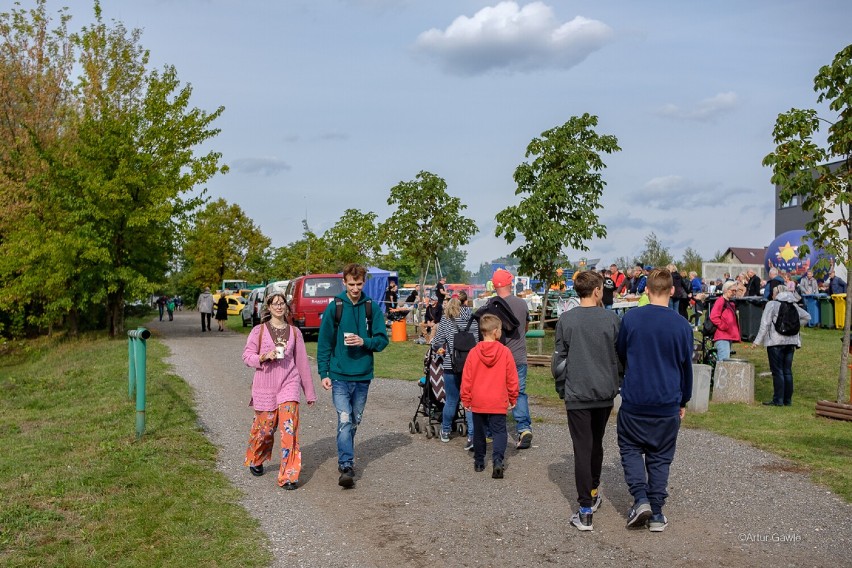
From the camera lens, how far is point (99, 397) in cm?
1449

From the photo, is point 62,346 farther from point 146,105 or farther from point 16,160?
point 146,105

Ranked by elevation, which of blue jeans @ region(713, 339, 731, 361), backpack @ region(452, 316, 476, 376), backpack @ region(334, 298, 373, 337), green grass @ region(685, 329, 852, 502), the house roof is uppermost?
the house roof

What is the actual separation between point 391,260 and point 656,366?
50.2m

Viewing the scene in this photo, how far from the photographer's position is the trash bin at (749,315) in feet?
66.9

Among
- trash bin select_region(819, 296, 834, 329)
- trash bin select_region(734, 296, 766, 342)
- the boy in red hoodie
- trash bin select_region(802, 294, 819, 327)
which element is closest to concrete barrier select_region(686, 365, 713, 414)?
the boy in red hoodie

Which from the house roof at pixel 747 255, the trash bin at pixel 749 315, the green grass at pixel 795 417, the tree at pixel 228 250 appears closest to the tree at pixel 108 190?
the green grass at pixel 795 417

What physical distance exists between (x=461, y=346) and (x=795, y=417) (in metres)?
5.22

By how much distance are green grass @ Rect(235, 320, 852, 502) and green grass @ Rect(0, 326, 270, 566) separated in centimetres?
482

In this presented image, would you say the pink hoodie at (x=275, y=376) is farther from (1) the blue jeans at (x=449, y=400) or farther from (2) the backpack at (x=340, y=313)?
(1) the blue jeans at (x=449, y=400)

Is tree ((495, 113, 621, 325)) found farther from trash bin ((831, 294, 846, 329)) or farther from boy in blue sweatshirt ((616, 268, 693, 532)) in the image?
boy in blue sweatshirt ((616, 268, 693, 532))

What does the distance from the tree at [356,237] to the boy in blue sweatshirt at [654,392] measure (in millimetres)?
48166

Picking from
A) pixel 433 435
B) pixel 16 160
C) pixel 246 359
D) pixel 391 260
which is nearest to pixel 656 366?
pixel 246 359

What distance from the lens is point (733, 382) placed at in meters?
12.8

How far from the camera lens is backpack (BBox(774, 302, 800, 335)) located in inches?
492
